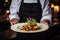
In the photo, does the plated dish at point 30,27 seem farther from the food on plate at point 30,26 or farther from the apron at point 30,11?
the apron at point 30,11

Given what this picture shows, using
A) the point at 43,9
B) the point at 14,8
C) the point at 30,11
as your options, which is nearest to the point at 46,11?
the point at 43,9

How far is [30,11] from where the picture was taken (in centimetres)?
143

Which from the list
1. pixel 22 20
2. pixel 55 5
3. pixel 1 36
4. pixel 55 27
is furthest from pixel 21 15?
Result: pixel 55 5

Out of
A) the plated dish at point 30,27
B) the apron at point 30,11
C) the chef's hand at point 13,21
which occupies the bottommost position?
the plated dish at point 30,27

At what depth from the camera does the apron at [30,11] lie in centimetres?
141

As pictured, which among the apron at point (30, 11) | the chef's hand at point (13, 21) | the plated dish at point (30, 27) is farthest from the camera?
the apron at point (30, 11)

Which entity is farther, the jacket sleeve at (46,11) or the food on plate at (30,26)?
the jacket sleeve at (46,11)

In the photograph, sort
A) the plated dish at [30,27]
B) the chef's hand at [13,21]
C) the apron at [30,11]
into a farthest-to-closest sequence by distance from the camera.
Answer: the apron at [30,11] → the chef's hand at [13,21] → the plated dish at [30,27]

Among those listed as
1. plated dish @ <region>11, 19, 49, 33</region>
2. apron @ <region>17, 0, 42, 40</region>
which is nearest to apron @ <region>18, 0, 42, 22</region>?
apron @ <region>17, 0, 42, 40</region>

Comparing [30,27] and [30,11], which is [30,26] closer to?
[30,27]

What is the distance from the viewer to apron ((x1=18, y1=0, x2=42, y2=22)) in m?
1.41

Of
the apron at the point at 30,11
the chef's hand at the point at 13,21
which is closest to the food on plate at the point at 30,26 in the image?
the chef's hand at the point at 13,21

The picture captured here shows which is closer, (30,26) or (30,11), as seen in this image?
(30,26)

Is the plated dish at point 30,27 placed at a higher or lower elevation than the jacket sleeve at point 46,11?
lower
